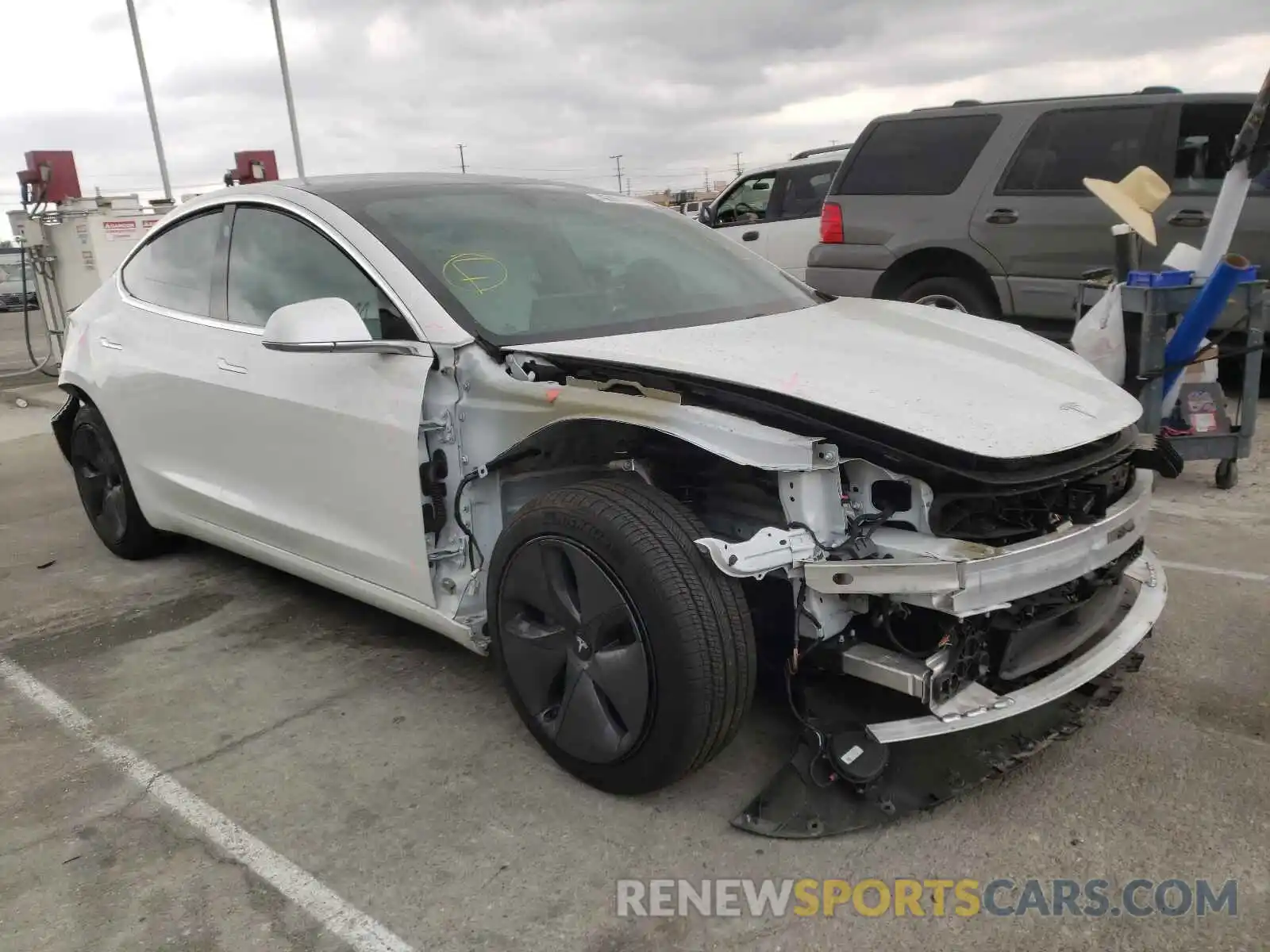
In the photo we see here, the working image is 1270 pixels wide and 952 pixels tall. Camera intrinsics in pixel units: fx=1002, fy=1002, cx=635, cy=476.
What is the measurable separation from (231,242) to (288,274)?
1.51ft

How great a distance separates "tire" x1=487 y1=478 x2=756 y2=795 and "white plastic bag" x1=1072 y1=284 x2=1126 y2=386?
2966 millimetres

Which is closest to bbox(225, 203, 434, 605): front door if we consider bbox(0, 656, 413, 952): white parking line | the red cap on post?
bbox(0, 656, 413, 952): white parking line

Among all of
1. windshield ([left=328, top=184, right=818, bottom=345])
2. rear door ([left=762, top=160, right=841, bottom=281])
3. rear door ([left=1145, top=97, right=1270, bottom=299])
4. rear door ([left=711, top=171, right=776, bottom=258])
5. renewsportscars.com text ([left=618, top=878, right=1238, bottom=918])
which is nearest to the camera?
renewsportscars.com text ([left=618, top=878, right=1238, bottom=918])

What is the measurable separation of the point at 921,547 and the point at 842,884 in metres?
0.78

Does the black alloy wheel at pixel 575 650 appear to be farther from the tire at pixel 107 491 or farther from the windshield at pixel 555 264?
the tire at pixel 107 491

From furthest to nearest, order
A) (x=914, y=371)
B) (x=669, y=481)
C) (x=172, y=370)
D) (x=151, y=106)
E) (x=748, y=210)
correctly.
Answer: (x=151, y=106) → (x=748, y=210) → (x=172, y=370) → (x=669, y=481) → (x=914, y=371)

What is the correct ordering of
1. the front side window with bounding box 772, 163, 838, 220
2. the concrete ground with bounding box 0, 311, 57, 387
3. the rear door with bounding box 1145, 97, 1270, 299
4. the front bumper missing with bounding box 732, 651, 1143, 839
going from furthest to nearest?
the concrete ground with bounding box 0, 311, 57, 387 < the front side window with bounding box 772, 163, 838, 220 < the rear door with bounding box 1145, 97, 1270, 299 < the front bumper missing with bounding box 732, 651, 1143, 839

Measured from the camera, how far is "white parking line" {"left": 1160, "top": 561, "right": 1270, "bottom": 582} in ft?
12.5

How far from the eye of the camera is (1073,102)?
22.1 feet

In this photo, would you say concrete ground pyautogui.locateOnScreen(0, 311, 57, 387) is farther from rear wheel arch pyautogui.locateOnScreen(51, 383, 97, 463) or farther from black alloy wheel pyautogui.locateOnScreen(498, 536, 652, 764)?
black alloy wheel pyautogui.locateOnScreen(498, 536, 652, 764)

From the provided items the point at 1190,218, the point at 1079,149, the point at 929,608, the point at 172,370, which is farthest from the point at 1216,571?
the point at 172,370

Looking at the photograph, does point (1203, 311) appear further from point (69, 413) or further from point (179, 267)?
point (69, 413)

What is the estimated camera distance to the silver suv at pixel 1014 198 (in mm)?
6363

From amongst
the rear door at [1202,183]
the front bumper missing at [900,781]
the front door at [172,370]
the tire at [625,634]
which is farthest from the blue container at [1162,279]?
the front door at [172,370]
